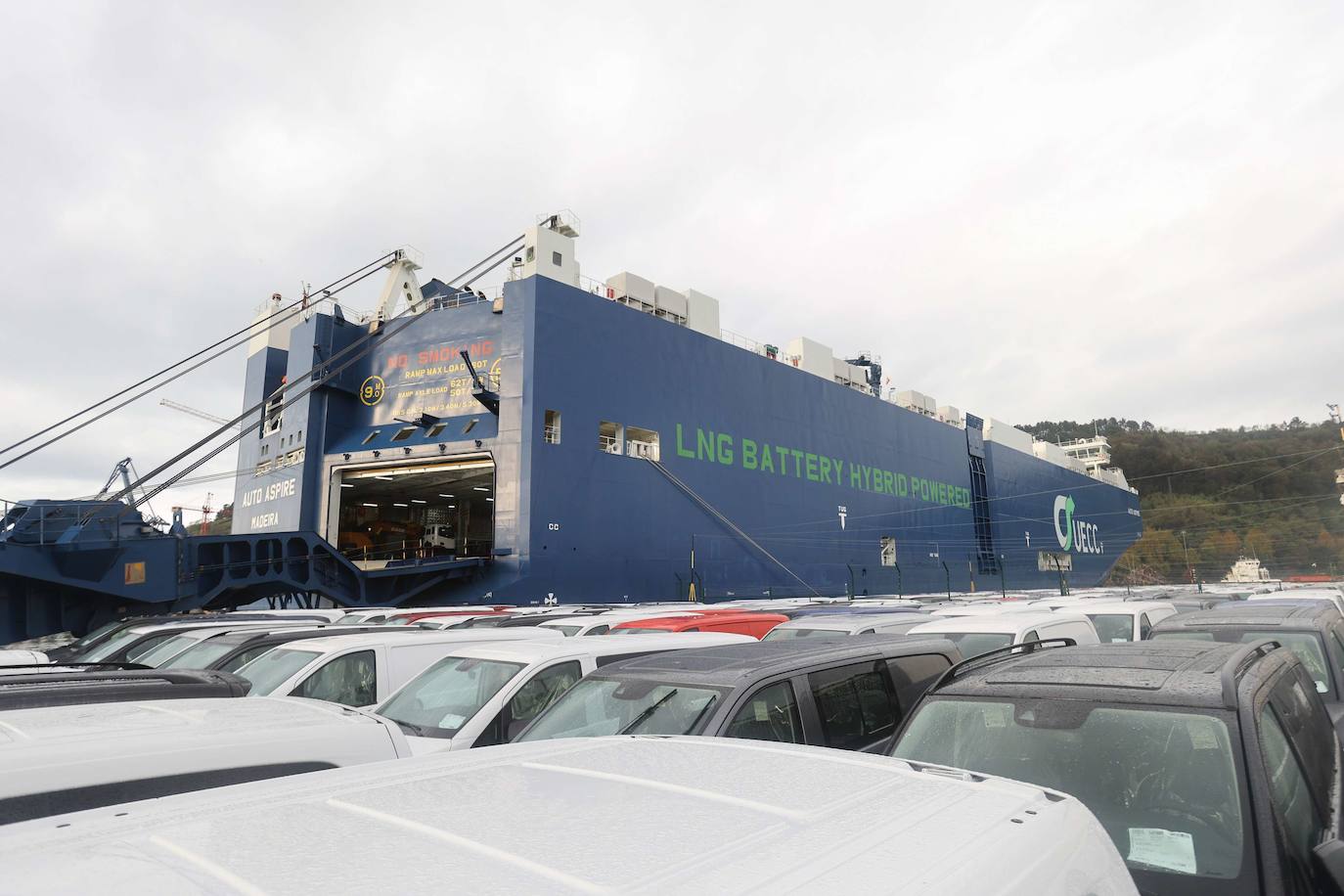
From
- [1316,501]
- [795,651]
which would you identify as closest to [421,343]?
[795,651]

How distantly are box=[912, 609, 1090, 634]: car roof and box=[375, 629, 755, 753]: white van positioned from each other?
2.63 metres

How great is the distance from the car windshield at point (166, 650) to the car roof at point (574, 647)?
4.33 meters

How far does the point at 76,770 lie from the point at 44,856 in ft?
3.06

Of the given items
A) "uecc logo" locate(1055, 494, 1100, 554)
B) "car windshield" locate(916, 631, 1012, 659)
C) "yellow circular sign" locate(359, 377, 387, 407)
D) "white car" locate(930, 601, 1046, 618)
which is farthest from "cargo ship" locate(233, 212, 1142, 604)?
"uecc logo" locate(1055, 494, 1100, 554)

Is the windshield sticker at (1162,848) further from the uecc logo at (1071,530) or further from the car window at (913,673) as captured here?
the uecc logo at (1071,530)

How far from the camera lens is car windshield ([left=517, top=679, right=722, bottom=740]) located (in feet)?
11.6

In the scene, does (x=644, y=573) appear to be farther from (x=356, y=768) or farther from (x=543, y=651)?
(x=356, y=768)

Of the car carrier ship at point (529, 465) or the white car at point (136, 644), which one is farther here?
the car carrier ship at point (529, 465)

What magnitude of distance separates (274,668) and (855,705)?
4474mm

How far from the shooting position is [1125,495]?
56219 millimetres

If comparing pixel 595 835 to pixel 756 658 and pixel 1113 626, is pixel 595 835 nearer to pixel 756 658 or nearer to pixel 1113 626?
pixel 756 658

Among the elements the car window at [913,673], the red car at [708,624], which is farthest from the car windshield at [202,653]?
the car window at [913,673]

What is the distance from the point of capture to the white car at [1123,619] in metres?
7.87

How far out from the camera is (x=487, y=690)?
15.9ft
